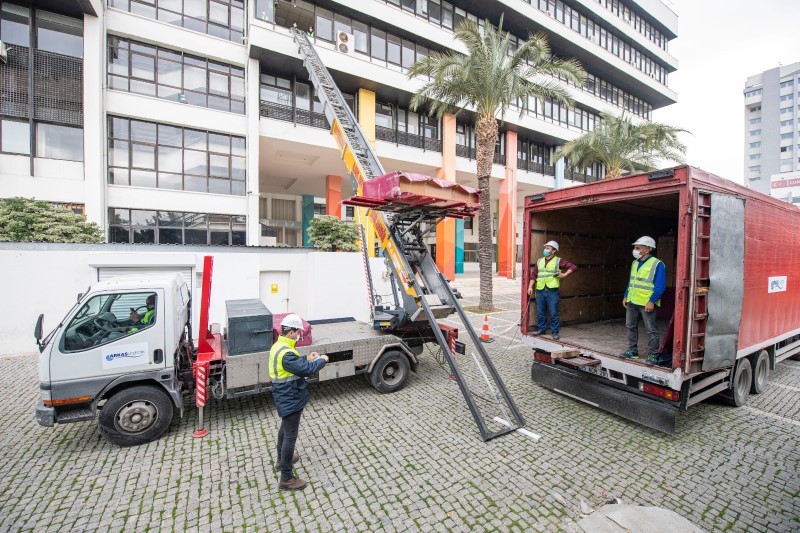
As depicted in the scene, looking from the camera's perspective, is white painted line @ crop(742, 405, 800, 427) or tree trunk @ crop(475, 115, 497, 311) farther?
tree trunk @ crop(475, 115, 497, 311)

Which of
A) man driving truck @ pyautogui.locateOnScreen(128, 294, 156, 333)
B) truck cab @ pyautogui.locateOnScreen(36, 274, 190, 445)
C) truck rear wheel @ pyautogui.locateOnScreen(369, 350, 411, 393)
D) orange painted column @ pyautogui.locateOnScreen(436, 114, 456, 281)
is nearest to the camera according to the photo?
truck cab @ pyautogui.locateOnScreen(36, 274, 190, 445)

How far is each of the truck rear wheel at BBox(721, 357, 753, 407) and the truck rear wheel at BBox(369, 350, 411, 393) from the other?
5127 mm

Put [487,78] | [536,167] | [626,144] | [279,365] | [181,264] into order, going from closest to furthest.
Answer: [279,365] → [181,264] → [487,78] → [626,144] → [536,167]

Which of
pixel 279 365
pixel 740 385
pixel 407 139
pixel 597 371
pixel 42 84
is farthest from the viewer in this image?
pixel 407 139

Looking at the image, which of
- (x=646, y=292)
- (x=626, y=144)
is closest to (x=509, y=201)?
(x=626, y=144)

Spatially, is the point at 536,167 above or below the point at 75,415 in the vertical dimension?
above

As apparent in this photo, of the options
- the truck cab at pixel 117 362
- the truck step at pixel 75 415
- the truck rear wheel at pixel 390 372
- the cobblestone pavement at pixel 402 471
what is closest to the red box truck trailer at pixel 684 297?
the cobblestone pavement at pixel 402 471

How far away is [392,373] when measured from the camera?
6.53m

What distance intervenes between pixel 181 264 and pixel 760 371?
13.3 meters

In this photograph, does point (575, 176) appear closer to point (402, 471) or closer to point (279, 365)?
point (402, 471)

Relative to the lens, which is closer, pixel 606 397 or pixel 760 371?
pixel 606 397

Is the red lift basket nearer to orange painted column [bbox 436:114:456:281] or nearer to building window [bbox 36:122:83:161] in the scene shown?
building window [bbox 36:122:83:161]

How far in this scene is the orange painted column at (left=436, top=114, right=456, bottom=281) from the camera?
23438 millimetres

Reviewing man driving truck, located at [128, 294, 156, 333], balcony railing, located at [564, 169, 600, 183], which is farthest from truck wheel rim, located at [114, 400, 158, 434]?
balcony railing, located at [564, 169, 600, 183]
